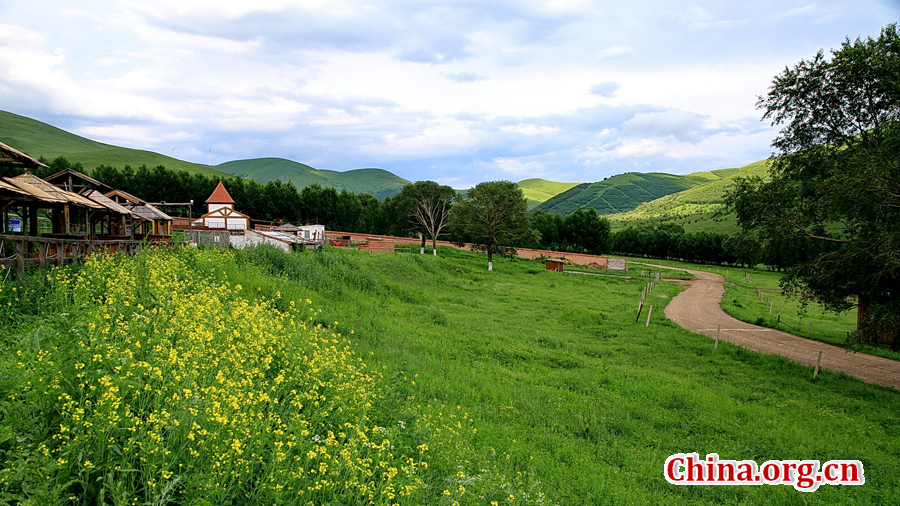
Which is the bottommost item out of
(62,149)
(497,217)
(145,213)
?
(145,213)

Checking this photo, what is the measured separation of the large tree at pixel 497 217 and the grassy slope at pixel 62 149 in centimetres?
13610

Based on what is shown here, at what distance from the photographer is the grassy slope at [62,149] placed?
152750mm

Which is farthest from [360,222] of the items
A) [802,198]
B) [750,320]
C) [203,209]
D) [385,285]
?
[802,198]

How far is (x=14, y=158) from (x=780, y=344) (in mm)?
28027

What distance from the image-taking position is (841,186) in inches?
463

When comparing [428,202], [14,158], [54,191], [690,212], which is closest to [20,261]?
[14,158]

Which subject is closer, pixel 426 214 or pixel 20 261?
pixel 20 261

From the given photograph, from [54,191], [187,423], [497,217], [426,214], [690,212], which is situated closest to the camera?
[187,423]

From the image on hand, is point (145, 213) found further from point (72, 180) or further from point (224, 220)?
point (224, 220)

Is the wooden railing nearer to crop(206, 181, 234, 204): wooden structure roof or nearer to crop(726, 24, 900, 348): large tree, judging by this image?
crop(726, 24, 900, 348): large tree

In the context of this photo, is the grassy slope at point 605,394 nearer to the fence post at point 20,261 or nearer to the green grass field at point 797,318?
the green grass field at point 797,318

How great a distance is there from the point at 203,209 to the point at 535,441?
7252cm

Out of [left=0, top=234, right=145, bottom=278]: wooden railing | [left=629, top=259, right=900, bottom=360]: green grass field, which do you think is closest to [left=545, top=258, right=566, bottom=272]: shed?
[left=629, top=259, right=900, bottom=360]: green grass field

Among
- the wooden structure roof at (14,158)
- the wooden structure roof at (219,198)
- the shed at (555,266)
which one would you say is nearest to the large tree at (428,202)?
the shed at (555,266)
